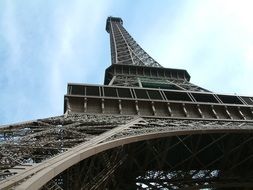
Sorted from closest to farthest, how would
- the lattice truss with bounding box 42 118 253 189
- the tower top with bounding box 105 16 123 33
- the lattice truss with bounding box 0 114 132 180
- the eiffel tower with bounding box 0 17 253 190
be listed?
1. the lattice truss with bounding box 0 114 132 180
2. the eiffel tower with bounding box 0 17 253 190
3. the lattice truss with bounding box 42 118 253 189
4. the tower top with bounding box 105 16 123 33

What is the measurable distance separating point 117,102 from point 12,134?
9.26 meters

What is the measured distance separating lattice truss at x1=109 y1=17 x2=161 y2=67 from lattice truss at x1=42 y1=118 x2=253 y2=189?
2298cm

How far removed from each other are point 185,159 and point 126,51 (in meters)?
30.8

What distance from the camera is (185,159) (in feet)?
81.4

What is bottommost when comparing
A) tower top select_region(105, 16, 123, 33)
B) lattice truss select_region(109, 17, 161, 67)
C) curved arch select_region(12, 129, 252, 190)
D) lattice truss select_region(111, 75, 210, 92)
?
curved arch select_region(12, 129, 252, 190)

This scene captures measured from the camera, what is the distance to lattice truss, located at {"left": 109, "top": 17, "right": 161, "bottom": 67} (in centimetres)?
4942

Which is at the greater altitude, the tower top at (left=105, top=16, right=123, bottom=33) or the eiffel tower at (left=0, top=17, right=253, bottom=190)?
the tower top at (left=105, top=16, right=123, bottom=33)

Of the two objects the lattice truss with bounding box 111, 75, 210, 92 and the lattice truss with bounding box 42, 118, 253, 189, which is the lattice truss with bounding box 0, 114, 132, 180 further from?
the lattice truss with bounding box 111, 75, 210, 92

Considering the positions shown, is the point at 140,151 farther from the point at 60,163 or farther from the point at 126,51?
the point at 126,51

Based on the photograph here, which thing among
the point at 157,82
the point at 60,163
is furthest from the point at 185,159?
the point at 157,82

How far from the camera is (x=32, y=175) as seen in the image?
9.51 metres

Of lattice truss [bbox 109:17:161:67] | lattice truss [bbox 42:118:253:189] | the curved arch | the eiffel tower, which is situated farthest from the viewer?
lattice truss [bbox 109:17:161:67]

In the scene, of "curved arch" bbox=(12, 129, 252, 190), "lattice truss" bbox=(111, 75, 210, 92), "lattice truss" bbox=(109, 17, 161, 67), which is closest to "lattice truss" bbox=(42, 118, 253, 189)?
"curved arch" bbox=(12, 129, 252, 190)

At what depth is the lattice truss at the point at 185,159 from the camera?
2094 cm
